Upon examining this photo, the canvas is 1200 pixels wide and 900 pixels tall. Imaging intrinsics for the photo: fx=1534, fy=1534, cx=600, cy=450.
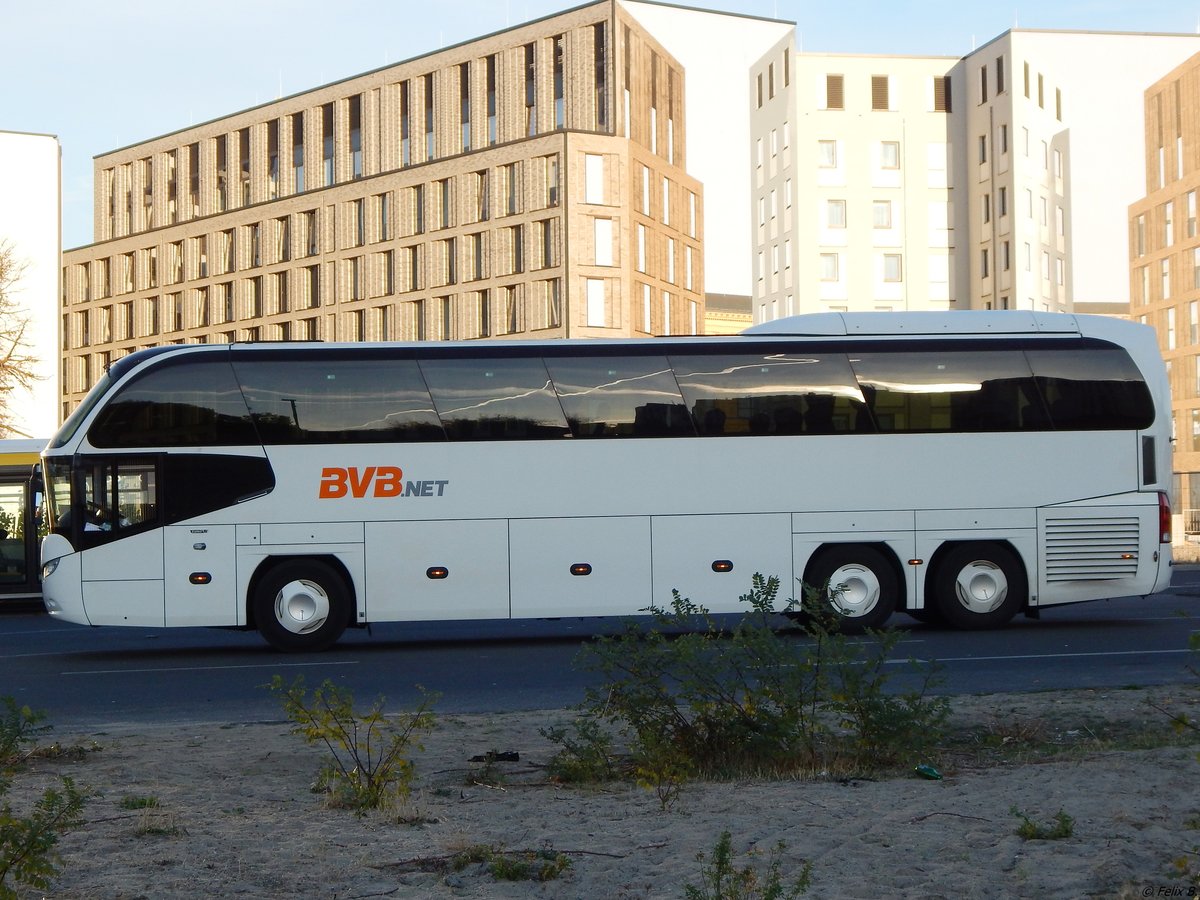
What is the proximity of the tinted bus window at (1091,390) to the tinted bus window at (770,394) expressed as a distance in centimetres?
231

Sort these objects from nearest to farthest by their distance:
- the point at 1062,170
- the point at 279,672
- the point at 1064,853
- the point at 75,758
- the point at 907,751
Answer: the point at 1064,853 → the point at 907,751 → the point at 75,758 → the point at 279,672 → the point at 1062,170

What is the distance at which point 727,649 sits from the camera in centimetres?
820

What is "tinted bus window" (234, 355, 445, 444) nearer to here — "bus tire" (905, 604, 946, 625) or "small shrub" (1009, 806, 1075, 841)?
"bus tire" (905, 604, 946, 625)

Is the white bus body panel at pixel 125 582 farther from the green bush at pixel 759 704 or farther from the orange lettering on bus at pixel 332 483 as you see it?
the green bush at pixel 759 704

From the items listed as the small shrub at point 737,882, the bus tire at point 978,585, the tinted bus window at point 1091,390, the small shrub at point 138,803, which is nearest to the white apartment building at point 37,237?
the bus tire at point 978,585

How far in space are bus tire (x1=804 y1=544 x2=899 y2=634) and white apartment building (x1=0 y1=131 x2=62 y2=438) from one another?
5874 cm

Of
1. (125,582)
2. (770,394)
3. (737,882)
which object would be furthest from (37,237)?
(737,882)

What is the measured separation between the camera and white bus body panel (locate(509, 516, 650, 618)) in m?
17.5

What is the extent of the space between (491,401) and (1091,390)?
23.8 feet

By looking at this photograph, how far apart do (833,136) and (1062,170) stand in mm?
13297

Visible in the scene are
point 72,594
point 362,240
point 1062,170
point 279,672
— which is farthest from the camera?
point 1062,170

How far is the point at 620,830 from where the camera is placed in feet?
21.7

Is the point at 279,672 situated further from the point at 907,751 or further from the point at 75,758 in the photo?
the point at 907,751

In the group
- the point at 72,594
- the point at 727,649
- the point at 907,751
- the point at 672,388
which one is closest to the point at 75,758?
the point at 727,649
